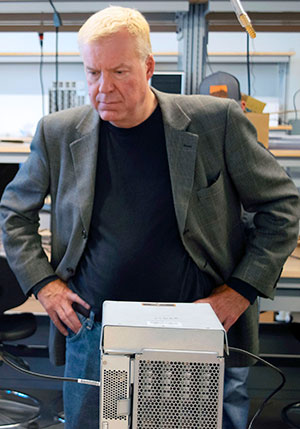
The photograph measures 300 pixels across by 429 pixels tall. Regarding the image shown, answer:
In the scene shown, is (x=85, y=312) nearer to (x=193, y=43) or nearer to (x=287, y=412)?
(x=193, y=43)

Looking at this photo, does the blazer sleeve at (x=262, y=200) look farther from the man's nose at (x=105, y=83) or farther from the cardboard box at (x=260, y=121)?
the cardboard box at (x=260, y=121)

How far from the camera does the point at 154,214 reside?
1202 mm

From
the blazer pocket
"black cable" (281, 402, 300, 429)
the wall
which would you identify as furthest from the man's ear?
the wall

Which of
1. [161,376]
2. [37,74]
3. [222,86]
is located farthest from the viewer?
[37,74]

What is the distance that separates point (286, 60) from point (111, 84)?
422cm

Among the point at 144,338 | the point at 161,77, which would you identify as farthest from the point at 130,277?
the point at 161,77

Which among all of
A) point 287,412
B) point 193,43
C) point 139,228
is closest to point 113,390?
point 139,228

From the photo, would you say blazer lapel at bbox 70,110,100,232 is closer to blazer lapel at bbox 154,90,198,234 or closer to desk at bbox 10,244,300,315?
blazer lapel at bbox 154,90,198,234

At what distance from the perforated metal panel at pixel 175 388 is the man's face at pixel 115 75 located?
2.11ft

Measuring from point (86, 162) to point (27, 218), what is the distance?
8.4 inches

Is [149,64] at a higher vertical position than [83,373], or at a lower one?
higher

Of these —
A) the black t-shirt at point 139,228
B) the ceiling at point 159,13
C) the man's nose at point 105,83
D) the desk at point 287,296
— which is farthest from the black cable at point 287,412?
the man's nose at point 105,83

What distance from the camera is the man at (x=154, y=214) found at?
121 centimetres

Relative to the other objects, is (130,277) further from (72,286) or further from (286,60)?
(286,60)
